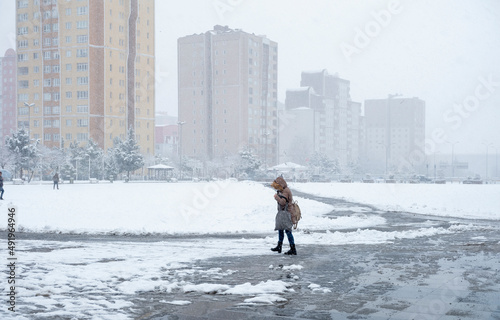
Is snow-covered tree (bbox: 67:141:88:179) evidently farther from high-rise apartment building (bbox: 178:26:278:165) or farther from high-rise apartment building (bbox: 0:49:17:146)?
high-rise apartment building (bbox: 0:49:17:146)

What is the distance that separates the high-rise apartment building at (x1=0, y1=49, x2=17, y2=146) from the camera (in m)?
172

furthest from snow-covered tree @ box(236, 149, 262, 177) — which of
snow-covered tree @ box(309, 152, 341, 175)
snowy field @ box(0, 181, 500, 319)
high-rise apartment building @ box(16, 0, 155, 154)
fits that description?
snowy field @ box(0, 181, 500, 319)

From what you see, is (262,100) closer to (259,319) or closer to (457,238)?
(457,238)

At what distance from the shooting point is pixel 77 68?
102438 mm

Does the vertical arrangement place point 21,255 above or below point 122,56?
below

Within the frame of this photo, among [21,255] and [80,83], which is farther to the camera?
[80,83]

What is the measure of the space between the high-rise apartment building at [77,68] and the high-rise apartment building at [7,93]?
238 ft

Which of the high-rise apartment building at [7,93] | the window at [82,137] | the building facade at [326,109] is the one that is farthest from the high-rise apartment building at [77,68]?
the building facade at [326,109]

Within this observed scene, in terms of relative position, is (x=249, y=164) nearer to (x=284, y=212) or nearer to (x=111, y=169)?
(x=111, y=169)

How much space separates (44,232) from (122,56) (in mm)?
94979

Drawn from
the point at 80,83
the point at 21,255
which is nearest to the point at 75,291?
the point at 21,255

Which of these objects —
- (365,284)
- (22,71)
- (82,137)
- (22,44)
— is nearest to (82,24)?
(22,44)

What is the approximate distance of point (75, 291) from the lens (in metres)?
8.05

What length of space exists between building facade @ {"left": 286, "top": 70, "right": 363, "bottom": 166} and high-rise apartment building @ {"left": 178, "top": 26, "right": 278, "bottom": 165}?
38.1 meters
